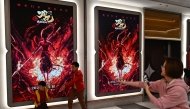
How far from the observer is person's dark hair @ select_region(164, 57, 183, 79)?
58.1 inches

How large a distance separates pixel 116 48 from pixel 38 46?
1.84m

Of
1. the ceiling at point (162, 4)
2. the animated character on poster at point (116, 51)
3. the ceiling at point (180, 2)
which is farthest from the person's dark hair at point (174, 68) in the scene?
the ceiling at point (180, 2)

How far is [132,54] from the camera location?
4430 millimetres

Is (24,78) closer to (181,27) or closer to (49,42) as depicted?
(49,42)

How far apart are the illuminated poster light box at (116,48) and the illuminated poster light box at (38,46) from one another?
0.67 meters

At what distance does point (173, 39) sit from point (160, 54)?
24.0 inches

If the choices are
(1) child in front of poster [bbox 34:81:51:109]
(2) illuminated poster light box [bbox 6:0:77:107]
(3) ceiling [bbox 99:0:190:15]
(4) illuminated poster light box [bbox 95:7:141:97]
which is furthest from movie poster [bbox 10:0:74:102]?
(3) ceiling [bbox 99:0:190:15]

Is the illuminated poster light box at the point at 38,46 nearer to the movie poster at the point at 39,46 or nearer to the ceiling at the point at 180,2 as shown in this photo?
the movie poster at the point at 39,46

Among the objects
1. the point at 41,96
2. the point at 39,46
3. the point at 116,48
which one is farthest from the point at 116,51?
the point at 41,96

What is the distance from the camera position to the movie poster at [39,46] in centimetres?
307

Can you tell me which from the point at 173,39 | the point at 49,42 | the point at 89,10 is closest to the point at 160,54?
the point at 173,39

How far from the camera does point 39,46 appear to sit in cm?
328

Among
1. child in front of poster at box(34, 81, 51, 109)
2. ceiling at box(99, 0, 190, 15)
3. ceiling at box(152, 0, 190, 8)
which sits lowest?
child in front of poster at box(34, 81, 51, 109)

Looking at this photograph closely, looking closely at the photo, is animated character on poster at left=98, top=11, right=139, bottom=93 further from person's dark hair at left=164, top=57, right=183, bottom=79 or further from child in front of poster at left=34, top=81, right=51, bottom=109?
person's dark hair at left=164, top=57, right=183, bottom=79
